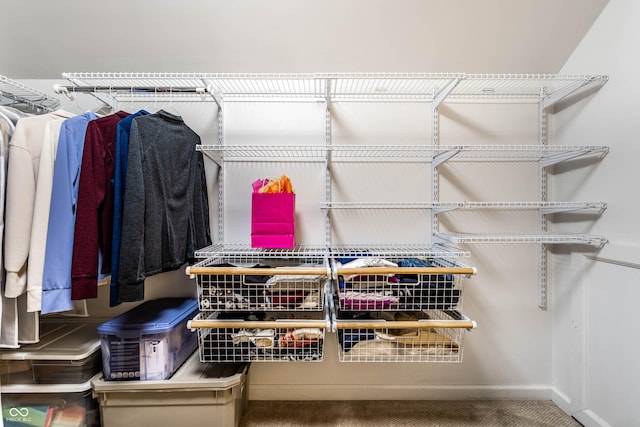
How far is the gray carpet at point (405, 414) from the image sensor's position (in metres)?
1.38

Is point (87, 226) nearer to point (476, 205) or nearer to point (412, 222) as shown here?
point (412, 222)

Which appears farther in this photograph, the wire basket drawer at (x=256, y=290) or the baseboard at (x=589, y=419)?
the baseboard at (x=589, y=419)

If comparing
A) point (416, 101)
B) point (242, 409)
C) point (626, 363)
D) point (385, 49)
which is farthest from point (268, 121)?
point (626, 363)

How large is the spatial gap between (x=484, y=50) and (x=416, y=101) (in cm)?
38

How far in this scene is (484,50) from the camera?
54.9 inches

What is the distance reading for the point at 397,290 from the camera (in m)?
1.18

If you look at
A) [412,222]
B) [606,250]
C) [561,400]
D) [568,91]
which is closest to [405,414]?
[561,400]

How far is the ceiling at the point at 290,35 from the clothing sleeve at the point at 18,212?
660 mm

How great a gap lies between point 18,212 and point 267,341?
3.25 feet

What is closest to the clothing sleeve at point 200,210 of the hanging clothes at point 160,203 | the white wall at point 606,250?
the hanging clothes at point 160,203

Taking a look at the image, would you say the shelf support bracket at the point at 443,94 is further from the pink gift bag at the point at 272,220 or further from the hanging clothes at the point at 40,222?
the hanging clothes at the point at 40,222

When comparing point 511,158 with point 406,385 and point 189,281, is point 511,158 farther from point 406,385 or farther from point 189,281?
point 189,281

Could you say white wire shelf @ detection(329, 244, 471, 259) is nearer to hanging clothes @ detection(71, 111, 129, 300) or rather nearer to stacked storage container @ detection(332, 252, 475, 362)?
stacked storage container @ detection(332, 252, 475, 362)

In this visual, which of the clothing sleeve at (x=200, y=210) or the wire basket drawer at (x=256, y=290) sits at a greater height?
the clothing sleeve at (x=200, y=210)
